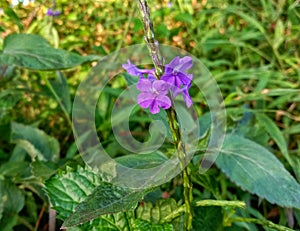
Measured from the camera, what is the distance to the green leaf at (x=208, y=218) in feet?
3.42

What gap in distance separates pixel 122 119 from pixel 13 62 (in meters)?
0.59

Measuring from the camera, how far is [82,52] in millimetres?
2307

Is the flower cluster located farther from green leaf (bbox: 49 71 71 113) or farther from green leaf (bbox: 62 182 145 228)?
green leaf (bbox: 49 71 71 113)

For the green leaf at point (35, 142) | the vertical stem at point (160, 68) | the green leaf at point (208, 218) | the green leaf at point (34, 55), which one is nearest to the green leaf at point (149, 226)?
the vertical stem at point (160, 68)

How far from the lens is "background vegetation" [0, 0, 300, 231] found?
51.1 inches

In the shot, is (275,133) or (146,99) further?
(275,133)

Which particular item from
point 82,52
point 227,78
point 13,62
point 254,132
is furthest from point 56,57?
point 82,52

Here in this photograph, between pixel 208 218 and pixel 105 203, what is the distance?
39 cm

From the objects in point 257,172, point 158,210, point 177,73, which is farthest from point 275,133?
point 177,73

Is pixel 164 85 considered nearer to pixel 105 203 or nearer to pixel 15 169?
pixel 105 203

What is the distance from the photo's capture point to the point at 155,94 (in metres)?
0.69

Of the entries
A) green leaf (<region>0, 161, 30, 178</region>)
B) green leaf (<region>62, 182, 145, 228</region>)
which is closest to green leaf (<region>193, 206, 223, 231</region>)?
green leaf (<region>62, 182, 145, 228</region>)

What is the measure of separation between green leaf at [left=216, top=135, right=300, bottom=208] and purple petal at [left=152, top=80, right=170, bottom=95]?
433mm

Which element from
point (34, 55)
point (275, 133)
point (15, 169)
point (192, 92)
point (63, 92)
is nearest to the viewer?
point (34, 55)
